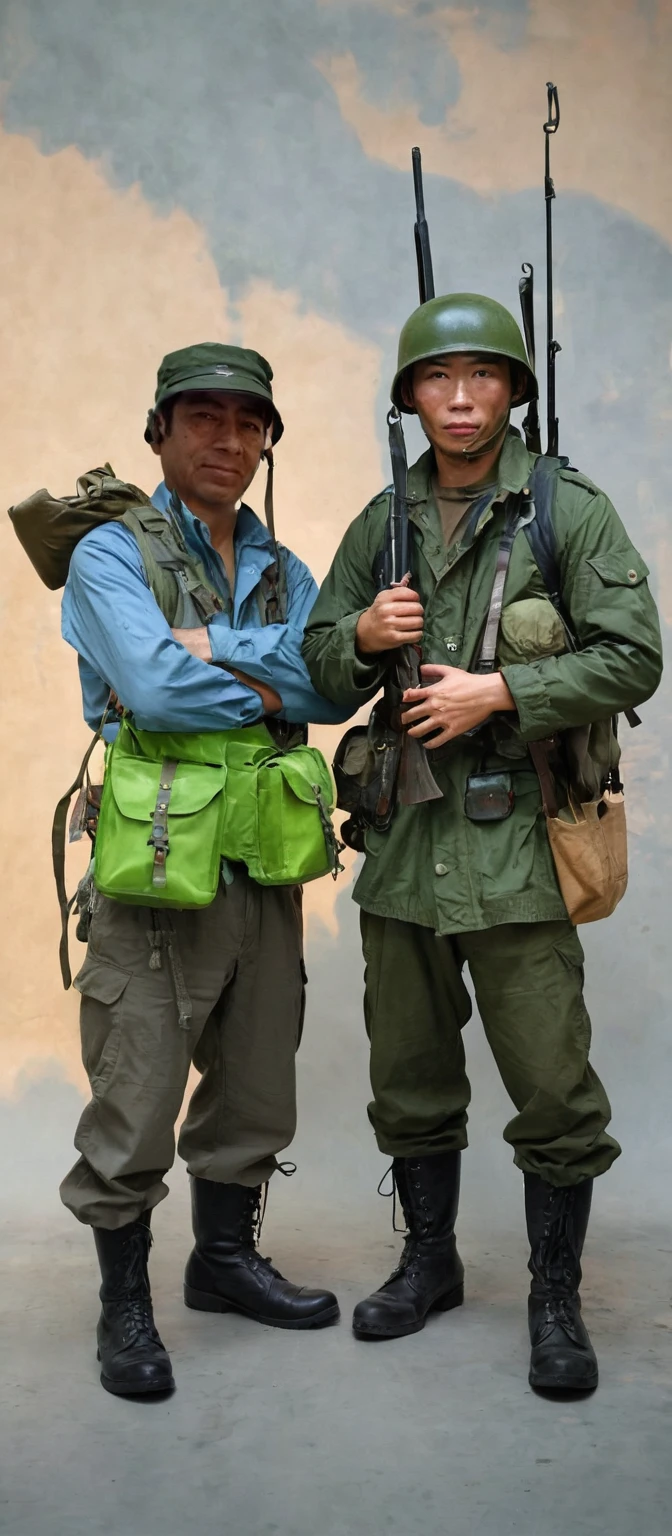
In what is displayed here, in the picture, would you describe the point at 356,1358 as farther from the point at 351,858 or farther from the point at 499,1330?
the point at 351,858

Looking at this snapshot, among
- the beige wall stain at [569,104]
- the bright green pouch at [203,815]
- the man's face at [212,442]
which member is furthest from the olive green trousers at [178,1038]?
the beige wall stain at [569,104]

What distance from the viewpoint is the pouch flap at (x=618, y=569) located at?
286cm

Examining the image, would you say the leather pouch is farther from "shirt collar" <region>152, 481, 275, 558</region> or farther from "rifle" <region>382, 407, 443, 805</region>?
"shirt collar" <region>152, 481, 275, 558</region>

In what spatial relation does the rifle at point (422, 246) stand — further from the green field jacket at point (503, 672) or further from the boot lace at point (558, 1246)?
the boot lace at point (558, 1246)

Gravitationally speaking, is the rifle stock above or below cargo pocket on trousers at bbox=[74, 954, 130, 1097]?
above

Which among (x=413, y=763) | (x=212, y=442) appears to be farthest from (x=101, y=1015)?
(x=212, y=442)

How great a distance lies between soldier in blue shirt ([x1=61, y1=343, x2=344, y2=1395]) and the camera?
9.64 feet

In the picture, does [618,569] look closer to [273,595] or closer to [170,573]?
[273,595]

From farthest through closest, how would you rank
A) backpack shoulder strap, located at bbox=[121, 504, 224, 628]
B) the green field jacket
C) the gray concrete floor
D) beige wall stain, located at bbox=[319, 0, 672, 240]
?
beige wall stain, located at bbox=[319, 0, 672, 240]
backpack shoulder strap, located at bbox=[121, 504, 224, 628]
the green field jacket
the gray concrete floor

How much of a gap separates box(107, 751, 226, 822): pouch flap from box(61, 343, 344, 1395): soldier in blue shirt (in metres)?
0.08

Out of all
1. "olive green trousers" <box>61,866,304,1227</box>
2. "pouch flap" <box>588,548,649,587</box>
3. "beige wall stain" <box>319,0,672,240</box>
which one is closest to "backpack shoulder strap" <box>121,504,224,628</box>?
"olive green trousers" <box>61,866,304,1227</box>

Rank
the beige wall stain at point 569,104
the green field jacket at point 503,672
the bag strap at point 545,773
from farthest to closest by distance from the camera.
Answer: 1. the beige wall stain at point 569,104
2. the bag strap at point 545,773
3. the green field jacket at point 503,672

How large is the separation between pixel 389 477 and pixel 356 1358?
239 centimetres

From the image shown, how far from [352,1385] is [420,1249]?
1.19 ft
